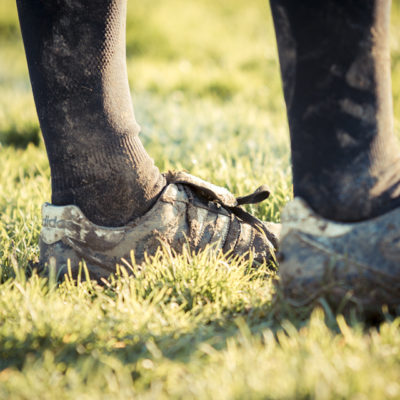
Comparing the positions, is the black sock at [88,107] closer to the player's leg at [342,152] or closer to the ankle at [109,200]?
the ankle at [109,200]

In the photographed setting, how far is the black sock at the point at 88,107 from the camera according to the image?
1.45 meters

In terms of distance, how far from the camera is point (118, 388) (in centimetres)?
97

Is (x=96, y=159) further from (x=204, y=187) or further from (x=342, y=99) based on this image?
(x=342, y=99)

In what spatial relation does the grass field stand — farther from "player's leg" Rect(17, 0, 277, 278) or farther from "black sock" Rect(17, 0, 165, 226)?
"black sock" Rect(17, 0, 165, 226)

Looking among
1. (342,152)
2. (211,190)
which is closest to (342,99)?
(342,152)

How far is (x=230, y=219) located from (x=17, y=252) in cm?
83

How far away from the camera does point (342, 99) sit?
1.18m

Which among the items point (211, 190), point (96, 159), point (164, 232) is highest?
point (96, 159)

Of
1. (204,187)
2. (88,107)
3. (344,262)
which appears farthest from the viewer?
(204,187)

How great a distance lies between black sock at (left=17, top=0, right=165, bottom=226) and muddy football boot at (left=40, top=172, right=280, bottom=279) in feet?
0.16

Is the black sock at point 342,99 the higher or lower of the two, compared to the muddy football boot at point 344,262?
higher

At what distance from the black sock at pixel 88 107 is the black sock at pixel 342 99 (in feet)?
1.95

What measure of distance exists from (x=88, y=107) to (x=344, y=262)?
95 cm

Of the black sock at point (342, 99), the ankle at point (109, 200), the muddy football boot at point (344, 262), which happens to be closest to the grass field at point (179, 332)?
the muddy football boot at point (344, 262)
